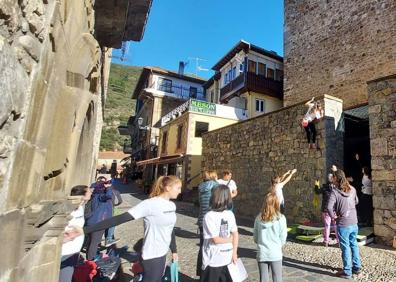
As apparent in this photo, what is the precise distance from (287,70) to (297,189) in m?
12.5

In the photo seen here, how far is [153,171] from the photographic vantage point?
26.1 metres

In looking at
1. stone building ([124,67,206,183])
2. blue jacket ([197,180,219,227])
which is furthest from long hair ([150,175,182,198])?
stone building ([124,67,206,183])

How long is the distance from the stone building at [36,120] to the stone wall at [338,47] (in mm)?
15126

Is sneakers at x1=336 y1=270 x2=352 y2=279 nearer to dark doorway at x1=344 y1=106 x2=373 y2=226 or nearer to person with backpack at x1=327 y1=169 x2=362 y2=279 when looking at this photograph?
person with backpack at x1=327 y1=169 x2=362 y2=279

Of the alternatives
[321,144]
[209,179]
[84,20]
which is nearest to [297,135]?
[321,144]

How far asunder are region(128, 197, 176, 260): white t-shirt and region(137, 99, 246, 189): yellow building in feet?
51.8

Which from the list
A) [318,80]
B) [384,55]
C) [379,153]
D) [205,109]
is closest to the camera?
[379,153]

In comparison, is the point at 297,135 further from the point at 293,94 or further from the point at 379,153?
the point at 293,94

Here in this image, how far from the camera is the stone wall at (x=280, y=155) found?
8.36 metres

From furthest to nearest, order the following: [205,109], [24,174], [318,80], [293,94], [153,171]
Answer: [153,171]
[205,109]
[293,94]
[318,80]
[24,174]

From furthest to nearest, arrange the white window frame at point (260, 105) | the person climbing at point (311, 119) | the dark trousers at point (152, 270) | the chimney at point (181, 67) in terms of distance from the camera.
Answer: the chimney at point (181, 67)
the white window frame at point (260, 105)
the person climbing at point (311, 119)
the dark trousers at point (152, 270)

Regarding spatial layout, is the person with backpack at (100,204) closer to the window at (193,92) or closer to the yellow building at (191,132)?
the yellow building at (191,132)

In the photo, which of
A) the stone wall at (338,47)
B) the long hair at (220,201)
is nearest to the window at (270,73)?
the stone wall at (338,47)

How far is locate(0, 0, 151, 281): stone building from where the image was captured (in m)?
1.35
